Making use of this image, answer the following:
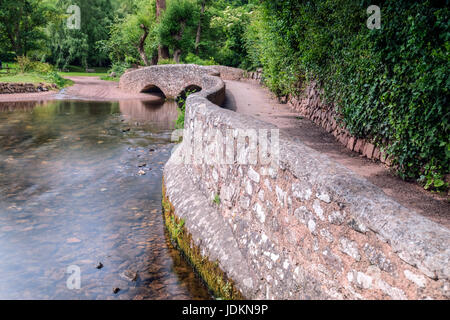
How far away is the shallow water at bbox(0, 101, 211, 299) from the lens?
4.93 m

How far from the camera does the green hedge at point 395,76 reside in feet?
14.5

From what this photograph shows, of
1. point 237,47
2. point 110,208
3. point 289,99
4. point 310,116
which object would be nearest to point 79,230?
point 110,208

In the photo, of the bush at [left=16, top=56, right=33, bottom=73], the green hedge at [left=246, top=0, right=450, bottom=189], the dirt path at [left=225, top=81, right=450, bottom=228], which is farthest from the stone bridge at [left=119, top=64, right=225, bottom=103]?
the green hedge at [left=246, top=0, right=450, bottom=189]

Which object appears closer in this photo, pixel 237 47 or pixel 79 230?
pixel 79 230

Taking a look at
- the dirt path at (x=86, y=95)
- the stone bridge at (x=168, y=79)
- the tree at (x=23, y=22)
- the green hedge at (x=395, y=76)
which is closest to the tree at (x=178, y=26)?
the stone bridge at (x=168, y=79)

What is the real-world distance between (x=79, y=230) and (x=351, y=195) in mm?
5224

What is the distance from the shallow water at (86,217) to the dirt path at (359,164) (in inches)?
108

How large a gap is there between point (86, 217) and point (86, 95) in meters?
19.6

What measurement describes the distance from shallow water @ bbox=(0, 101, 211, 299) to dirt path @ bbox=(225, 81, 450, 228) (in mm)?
2735

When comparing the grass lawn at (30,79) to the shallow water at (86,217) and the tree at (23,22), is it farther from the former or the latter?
the shallow water at (86,217)

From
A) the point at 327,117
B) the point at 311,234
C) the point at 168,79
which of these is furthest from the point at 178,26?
the point at 311,234

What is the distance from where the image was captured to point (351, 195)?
8.57 ft
